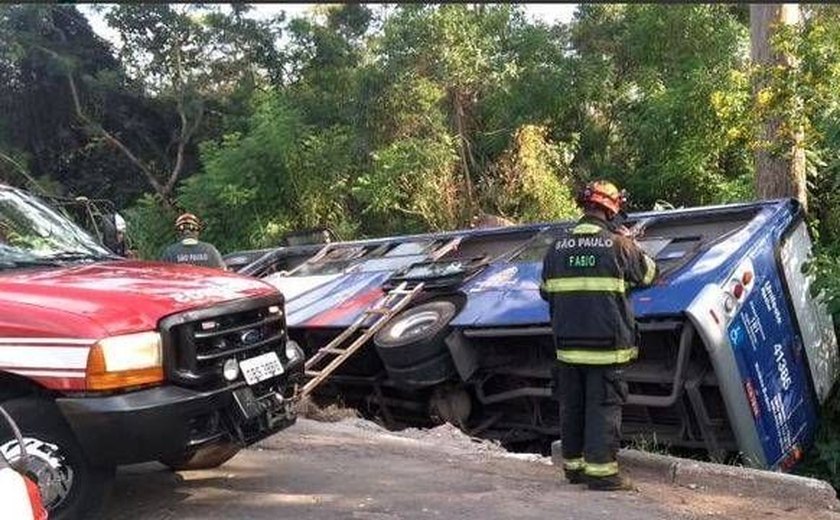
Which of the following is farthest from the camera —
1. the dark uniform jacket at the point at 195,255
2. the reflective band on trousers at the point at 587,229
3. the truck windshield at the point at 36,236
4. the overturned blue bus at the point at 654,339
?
the dark uniform jacket at the point at 195,255

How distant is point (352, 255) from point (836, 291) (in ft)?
15.5

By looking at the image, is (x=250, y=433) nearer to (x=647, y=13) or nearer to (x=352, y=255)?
(x=352, y=255)

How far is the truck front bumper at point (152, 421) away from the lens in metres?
4.02

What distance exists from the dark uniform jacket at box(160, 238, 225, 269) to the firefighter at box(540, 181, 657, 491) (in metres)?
3.23

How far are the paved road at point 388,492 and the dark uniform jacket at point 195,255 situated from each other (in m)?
1.86

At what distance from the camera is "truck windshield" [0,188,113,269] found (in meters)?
4.88

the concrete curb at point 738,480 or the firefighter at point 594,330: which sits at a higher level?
the firefighter at point 594,330

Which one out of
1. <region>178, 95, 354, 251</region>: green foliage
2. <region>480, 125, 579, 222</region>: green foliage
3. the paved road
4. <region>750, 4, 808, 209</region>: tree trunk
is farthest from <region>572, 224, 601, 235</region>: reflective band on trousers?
<region>178, 95, 354, 251</region>: green foliage

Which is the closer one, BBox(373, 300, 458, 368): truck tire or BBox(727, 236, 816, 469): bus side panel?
BBox(727, 236, 816, 469): bus side panel

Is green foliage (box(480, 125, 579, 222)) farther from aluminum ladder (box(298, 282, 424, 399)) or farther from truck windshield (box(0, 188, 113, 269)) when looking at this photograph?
truck windshield (box(0, 188, 113, 269))

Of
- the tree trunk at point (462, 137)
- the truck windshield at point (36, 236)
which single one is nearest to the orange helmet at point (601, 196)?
the truck windshield at point (36, 236)

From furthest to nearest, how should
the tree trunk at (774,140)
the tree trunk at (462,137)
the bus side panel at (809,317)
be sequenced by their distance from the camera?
the tree trunk at (462,137), the tree trunk at (774,140), the bus side panel at (809,317)

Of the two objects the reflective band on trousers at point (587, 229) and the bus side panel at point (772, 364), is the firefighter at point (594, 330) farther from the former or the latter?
the bus side panel at point (772, 364)

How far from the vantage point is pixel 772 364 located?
19.9 ft
